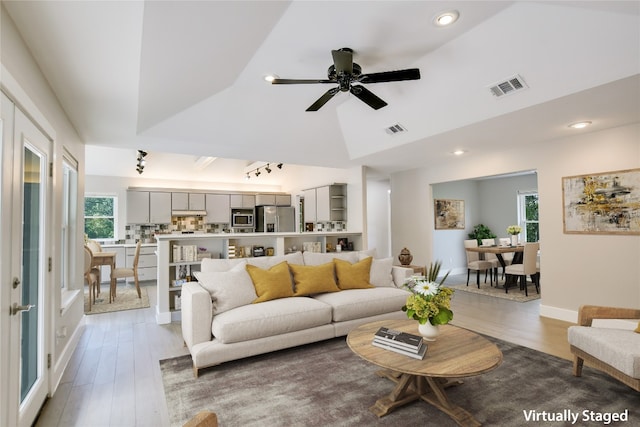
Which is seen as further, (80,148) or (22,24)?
(80,148)

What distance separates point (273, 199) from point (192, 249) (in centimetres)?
534

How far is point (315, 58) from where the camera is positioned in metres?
3.07

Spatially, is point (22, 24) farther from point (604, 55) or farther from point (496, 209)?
point (496, 209)

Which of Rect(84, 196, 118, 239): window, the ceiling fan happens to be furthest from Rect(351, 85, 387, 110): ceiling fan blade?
Rect(84, 196, 118, 239): window

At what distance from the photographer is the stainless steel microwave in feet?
31.3

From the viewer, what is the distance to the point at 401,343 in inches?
90.1

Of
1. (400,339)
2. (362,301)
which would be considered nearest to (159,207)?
(362,301)

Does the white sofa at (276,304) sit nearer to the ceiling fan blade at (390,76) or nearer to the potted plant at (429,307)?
the potted plant at (429,307)

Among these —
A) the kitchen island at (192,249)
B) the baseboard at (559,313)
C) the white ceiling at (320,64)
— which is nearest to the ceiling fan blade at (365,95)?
the white ceiling at (320,64)

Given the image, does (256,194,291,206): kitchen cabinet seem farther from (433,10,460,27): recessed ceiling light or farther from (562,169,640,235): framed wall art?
(433,10,460,27): recessed ceiling light

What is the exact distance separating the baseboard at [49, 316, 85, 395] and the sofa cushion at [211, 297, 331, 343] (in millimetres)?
1259

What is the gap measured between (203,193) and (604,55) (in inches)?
337

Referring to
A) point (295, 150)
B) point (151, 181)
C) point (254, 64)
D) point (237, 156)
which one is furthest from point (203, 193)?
point (254, 64)

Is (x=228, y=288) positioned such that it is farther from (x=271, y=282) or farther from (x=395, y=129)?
(x=395, y=129)
